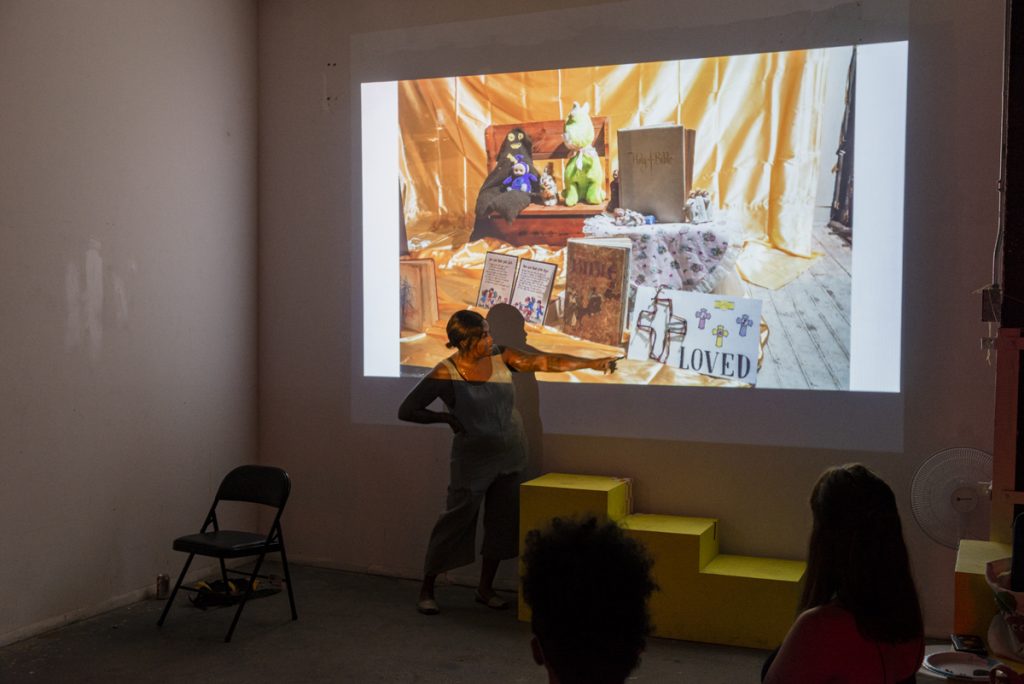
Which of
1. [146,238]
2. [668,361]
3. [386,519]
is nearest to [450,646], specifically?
[386,519]

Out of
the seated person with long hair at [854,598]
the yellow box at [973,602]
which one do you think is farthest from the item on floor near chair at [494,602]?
the seated person with long hair at [854,598]

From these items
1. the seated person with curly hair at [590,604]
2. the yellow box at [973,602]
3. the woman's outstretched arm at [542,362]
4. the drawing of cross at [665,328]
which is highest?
the drawing of cross at [665,328]

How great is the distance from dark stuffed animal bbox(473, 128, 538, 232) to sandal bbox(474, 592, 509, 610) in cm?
178

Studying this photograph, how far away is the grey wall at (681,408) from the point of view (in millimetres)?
4082

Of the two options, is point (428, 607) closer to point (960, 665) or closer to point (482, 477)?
point (482, 477)

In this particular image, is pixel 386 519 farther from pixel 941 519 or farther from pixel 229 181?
pixel 941 519

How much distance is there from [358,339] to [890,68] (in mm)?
2908

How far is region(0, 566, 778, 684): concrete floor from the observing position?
148 inches

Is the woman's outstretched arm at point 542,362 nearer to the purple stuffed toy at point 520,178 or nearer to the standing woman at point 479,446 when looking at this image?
the standing woman at point 479,446

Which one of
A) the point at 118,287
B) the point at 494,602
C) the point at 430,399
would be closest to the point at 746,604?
the point at 494,602

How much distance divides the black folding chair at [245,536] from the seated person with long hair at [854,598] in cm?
297

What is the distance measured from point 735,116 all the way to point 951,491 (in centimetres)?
182

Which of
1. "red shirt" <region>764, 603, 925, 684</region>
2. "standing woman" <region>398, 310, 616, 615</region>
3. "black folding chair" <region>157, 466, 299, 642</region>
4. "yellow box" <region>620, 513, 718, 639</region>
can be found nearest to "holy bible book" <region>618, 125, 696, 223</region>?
"standing woman" <region>398, 310, 616, 615</region>

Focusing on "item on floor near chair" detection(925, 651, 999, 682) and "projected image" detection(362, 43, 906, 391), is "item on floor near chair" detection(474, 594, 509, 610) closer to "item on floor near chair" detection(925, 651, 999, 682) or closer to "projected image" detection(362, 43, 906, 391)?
"projected image" detection(362, 43, 906, 391)
